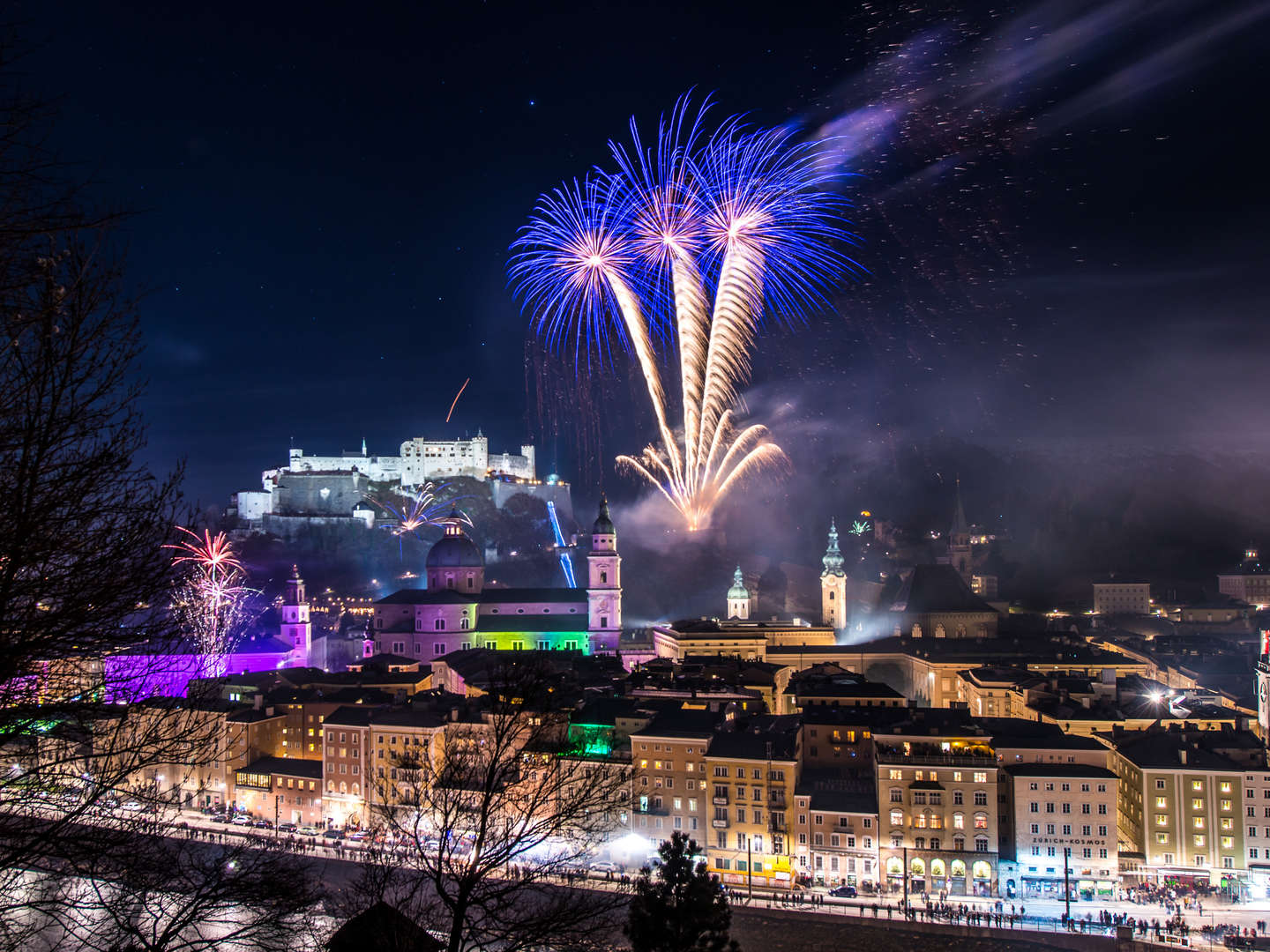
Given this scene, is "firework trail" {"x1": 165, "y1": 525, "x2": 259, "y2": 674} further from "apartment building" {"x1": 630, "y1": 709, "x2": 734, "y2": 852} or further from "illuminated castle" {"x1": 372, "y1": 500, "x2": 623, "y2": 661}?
"apartment building" {"x1": 630, "y1": 709, "x2": 734, "y2": 852}

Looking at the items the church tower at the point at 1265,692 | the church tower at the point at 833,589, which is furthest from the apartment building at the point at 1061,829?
the church tower at the point at 833,589

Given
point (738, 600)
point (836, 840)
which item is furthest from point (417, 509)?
point (836, 840)

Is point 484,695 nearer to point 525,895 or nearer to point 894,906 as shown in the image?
point 525,895

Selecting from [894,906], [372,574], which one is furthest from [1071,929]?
[372,574]

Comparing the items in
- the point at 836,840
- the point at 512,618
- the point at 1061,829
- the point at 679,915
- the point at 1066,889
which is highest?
the point at 512,618

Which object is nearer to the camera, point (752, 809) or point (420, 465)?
point (752, 809)

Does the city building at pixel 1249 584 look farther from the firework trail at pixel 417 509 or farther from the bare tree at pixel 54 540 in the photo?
the bare tree at pixel 54 540

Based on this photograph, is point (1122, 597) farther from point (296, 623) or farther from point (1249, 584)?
point (296, 623)
